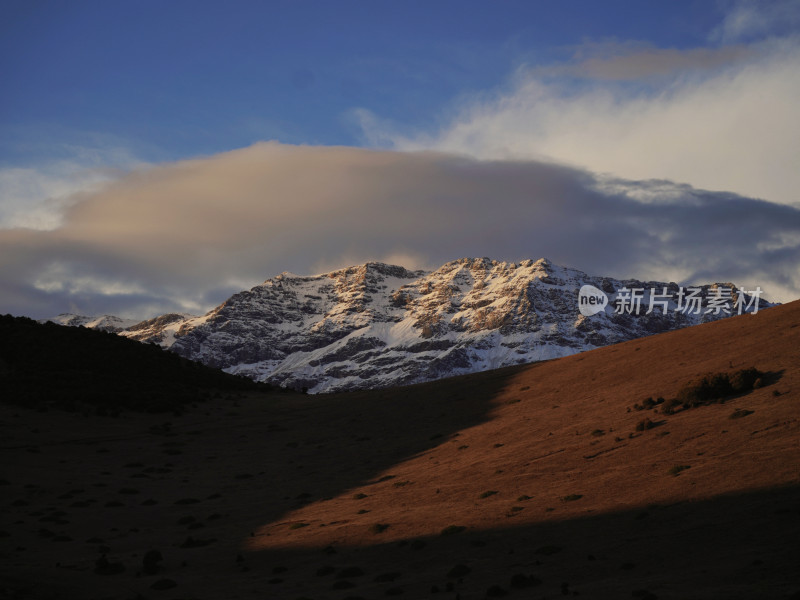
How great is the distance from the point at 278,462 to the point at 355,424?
14.0m

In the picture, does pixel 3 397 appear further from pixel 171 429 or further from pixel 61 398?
pixel 171 429

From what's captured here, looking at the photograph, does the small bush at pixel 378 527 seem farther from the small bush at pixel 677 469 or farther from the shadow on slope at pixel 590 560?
the small bush at pixel 677 469

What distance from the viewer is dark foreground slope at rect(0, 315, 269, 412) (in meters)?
80.4

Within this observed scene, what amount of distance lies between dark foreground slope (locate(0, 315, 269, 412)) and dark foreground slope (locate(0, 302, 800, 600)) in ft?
16.0

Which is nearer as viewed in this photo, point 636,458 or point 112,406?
point 636,458

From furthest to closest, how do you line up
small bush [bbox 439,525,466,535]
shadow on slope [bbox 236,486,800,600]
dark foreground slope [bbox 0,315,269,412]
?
1. dark foreground slope [bbox 0,315,269,412]
2. small bush [bbox 439,525,466,535]
3. shadow on slope [bbox 236,486,800,600]

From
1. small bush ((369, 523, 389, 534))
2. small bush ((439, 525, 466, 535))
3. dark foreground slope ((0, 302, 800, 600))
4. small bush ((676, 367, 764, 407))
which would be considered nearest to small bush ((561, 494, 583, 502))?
dark foreground slope ((0, 302, 800, 600))

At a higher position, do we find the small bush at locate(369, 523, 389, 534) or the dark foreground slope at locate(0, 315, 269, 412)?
the dark foreground slope at locate(0, 315, 269, 412)

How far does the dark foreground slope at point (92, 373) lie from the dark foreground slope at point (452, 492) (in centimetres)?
487

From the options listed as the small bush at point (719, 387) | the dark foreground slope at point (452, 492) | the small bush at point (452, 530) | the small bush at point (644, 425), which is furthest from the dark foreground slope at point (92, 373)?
the small bush at point (719, 387)

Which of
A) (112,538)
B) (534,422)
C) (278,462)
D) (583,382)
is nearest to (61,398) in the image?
(278,462)

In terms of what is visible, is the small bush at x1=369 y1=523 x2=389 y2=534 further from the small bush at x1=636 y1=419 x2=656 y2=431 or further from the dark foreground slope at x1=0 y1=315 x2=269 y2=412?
the dark foreground slope at x1=0 y1=315 x2=269 y2=412

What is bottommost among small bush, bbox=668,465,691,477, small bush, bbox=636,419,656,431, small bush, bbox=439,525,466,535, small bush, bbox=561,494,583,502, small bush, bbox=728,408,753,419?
small bush, bbox=439,525,466,535

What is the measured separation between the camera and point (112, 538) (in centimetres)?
4416
